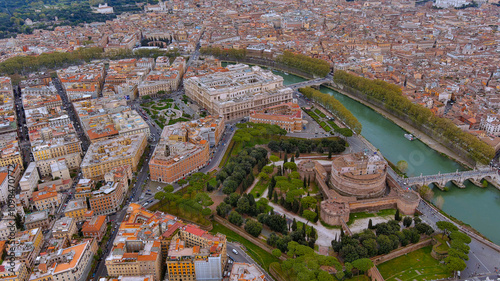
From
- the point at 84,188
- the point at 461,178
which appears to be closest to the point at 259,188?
the point at 84,188

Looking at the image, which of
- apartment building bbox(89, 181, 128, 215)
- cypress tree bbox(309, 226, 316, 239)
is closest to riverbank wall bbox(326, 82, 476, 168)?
cypress tree bbox(309, 226, 316, 239)

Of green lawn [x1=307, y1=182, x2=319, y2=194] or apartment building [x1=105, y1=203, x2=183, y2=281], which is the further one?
green lawn [x1=307, y1=182, x2=319, y2=194]

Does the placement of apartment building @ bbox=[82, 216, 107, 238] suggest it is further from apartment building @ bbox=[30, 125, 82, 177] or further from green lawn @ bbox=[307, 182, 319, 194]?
green lawn @ bbox=[307, 182, 319, 194]

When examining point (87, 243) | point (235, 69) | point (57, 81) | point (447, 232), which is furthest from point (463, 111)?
point (57, 81)

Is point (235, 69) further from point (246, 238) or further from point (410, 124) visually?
point (246, 238)

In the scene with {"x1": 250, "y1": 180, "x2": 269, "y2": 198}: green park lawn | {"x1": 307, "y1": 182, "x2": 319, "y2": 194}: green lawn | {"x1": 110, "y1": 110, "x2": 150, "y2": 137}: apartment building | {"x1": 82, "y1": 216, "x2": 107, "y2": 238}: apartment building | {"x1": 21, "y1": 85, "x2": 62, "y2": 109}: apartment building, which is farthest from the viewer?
{"x1": 21, "y1": 85, "x2": 62, "y2": 109}: apartment building

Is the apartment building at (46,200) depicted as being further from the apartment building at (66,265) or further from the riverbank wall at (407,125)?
the riverbank wall at (407,125)

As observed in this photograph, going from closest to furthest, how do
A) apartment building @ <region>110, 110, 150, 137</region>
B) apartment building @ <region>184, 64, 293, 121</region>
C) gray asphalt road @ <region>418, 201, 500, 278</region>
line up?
1. gray asphalt road @ <region>418, 201, 500, 278</region>
2. apartment building @ <region>110, 110, 150, 137</region>
3. apartment building @ <region>184, 64, 293, 121</region>

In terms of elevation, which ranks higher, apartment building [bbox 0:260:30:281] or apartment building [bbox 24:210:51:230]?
apartment building [bbox 0:260:30:281]
